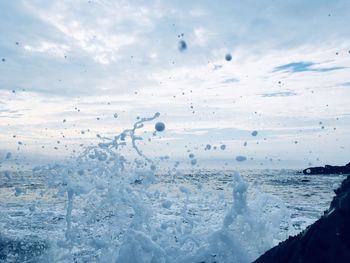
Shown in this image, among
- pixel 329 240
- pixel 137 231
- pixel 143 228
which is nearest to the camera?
pixel 329 240

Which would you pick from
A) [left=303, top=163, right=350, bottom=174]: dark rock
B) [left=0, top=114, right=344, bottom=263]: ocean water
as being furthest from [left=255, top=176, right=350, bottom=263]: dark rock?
[left=303, top=163, right=350, bottom=174]: dark rock

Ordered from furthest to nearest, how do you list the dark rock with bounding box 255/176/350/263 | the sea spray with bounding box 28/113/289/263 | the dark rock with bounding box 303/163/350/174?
the dark rock with bounding box 303/163/350/174 → the sea spray with bounding box 28/113/289/263 → the dark rock with bounding box 255/176/350/263

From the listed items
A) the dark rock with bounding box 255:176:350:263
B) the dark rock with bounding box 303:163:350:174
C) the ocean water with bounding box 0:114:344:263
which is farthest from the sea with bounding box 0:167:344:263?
the dark rock with bounding box 303:163:350:174

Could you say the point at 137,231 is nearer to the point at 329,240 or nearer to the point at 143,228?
the point at 143,228

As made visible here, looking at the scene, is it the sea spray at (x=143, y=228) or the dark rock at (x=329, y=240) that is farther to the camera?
the sea spray at (x=143, y=228)

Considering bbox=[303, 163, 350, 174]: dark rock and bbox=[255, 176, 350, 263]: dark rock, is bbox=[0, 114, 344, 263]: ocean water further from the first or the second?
bbox=[303, 163, 350, 174]: dark rock

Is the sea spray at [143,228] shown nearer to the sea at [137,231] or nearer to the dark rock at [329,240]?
the sea at [137,231]

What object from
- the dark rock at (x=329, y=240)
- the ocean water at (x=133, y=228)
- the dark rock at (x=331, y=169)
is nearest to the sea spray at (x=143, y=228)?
the ocean water at (x=133, y=228)

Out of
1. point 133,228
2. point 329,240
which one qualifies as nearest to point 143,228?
point 133,228

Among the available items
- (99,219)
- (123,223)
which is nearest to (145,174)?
(123,223)

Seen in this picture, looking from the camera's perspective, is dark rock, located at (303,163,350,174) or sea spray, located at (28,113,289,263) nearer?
sea spray, located at (28,113,289,263)

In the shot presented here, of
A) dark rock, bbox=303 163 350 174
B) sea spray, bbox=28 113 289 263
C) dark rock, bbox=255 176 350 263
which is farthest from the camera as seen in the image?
dark rock, bbox=303 163 350 174

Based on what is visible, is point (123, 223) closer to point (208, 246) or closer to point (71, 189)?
point (71, 189)

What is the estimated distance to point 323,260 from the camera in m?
4.58
